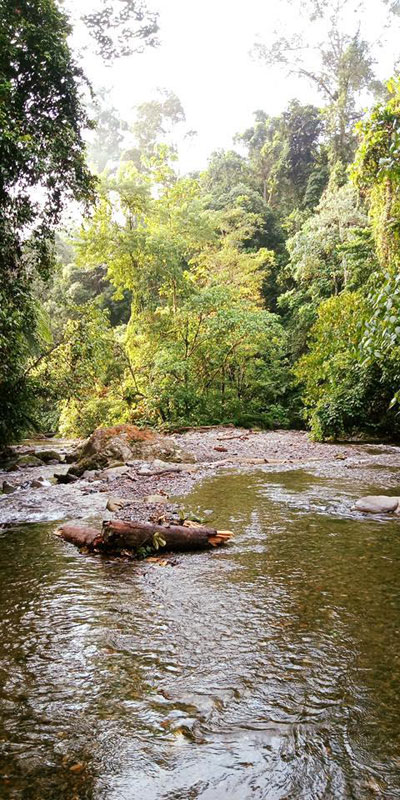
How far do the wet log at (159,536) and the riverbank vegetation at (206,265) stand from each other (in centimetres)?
210

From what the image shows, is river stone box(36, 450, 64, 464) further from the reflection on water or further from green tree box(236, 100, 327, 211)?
green tree box(236, 100, 327, 211)

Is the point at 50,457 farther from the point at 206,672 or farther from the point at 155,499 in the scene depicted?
the point at 206,672

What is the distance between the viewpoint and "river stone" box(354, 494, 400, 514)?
17.8 ft

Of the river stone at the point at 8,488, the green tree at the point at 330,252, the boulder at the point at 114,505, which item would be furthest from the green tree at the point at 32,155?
the green tree at the point at 330,252

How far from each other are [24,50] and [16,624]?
32.5 ft

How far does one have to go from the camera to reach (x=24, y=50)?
28.2 ft

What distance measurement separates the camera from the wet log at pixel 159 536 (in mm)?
4152

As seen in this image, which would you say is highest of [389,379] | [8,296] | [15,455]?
[8,296]

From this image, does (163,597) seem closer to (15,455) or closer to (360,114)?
(15,455)

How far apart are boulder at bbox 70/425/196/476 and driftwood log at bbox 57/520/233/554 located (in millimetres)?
5388

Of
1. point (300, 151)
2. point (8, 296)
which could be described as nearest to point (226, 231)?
point (300, 151)

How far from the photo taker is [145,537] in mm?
4234

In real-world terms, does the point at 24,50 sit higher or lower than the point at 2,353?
higher

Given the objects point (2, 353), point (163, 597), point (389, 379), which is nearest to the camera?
point (163, 597)
